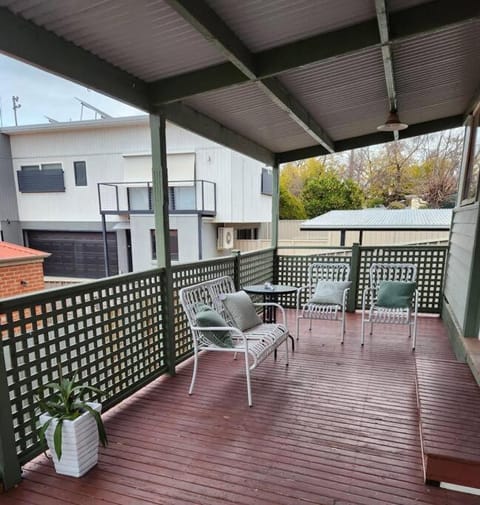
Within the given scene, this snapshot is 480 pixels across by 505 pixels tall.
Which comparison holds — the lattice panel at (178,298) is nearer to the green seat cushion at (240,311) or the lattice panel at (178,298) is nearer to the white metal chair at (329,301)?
the green seat cushion at (240,311)

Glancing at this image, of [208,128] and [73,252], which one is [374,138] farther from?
[73,252]

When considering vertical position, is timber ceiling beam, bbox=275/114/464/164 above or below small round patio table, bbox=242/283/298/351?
above

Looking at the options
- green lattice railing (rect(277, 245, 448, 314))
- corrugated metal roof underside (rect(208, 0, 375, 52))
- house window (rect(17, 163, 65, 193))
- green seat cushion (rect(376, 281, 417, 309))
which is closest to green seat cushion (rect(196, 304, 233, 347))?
corrugated metal roof underside (rect(208, 0, 375, 52))

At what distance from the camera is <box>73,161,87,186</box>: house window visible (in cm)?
1017

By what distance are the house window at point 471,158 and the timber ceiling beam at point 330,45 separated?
7.10 ft

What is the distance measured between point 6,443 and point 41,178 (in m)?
10.7

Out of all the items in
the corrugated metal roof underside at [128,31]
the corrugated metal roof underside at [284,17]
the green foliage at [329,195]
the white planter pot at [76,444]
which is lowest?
the white planter pot at [76,444]

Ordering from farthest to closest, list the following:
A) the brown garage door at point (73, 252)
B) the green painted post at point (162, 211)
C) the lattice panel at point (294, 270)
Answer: the brown garage door at point (73, 252)
the lattice panel at point (294, 270)
the green painted post at point (162, 211)

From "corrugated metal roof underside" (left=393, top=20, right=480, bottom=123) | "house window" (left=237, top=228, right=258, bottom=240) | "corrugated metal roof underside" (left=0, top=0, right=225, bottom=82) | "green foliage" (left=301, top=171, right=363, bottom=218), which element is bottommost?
"house window" (left=237, top=228, right=258, bottom=240)

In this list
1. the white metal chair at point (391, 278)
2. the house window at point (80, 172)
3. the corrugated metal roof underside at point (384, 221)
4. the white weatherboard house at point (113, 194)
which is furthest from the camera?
the house window at point (80, 172)

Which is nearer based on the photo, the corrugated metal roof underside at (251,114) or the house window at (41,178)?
the corrugated metal roof underside at (251,114)

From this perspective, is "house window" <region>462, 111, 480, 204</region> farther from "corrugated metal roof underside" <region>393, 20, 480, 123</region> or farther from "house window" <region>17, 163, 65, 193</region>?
"house window" <region>17, 163, 65, 193</region>

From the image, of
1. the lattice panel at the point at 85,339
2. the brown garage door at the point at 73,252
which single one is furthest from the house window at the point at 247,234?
the lattice panel at the point at 85,339

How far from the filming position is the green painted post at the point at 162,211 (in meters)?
2.85
